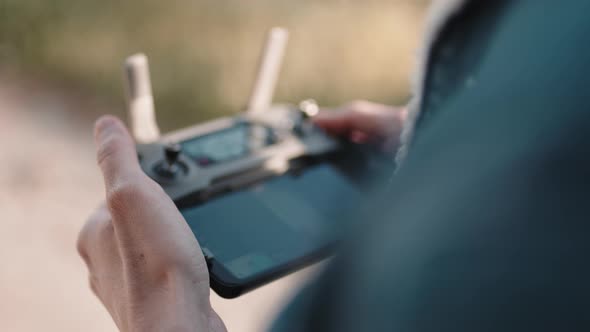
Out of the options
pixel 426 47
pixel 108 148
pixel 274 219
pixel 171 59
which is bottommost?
pixel 171 59

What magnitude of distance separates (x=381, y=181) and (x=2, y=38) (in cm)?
193

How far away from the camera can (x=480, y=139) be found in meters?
0.40

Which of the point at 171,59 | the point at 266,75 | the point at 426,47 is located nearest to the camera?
the point at 426,47

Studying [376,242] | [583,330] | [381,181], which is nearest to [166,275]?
[376,242]

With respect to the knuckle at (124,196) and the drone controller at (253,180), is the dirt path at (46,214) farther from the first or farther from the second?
the knuckle at (124,196)

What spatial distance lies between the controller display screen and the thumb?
0.63 ft

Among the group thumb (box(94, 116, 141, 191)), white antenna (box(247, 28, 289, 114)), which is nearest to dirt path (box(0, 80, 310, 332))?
white antenna (box(247, 28, 289, 114))

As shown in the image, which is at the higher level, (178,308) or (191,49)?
(178,308)

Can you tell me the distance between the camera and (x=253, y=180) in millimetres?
964

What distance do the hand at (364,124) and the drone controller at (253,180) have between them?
0.02 meters

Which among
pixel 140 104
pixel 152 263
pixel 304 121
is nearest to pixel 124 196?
pixel 152 263

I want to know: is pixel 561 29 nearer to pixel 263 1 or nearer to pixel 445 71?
pixel 445 71

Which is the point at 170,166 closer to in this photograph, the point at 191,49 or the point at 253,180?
the point at 253,180

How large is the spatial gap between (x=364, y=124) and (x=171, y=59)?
1499mm
